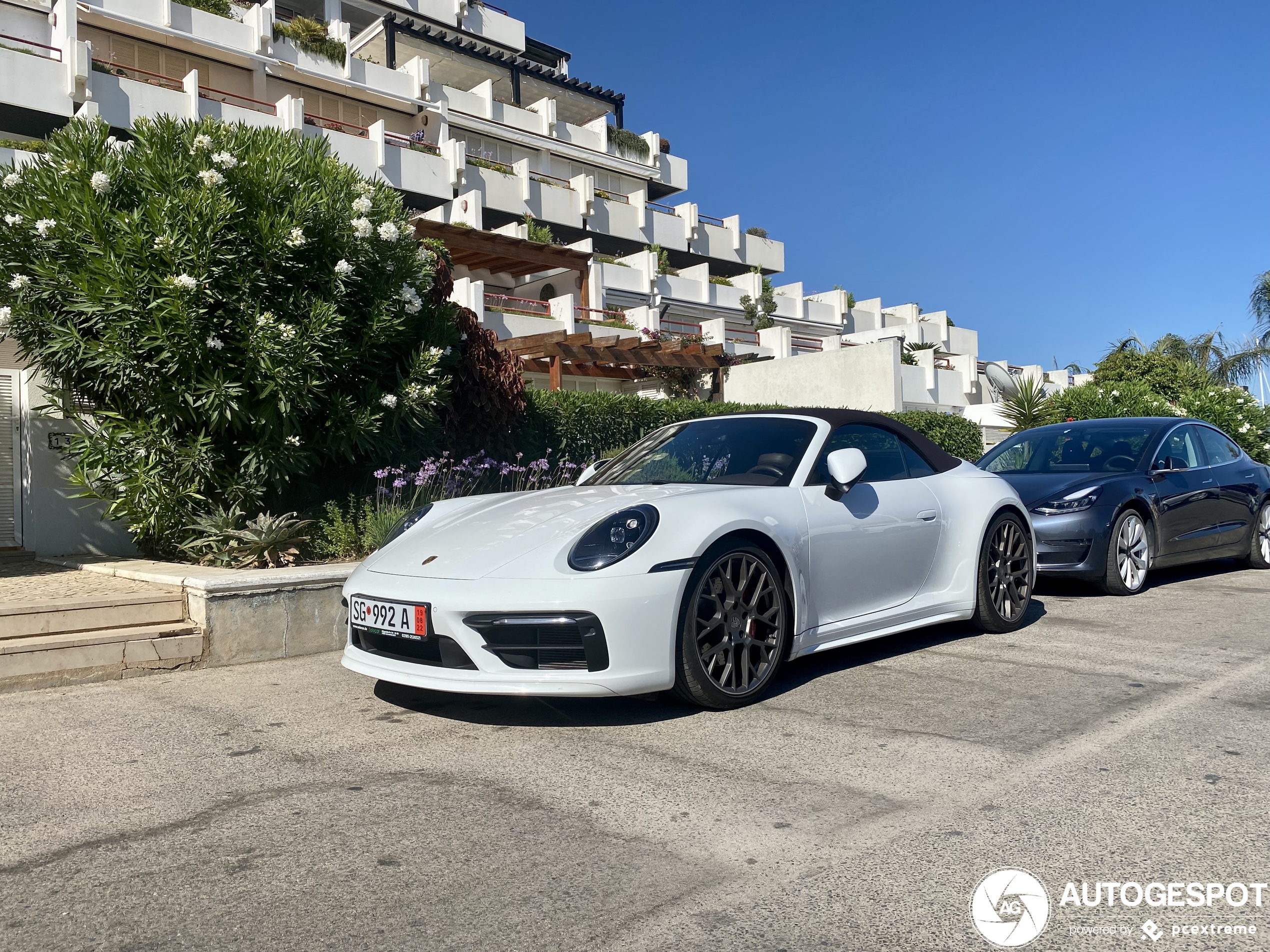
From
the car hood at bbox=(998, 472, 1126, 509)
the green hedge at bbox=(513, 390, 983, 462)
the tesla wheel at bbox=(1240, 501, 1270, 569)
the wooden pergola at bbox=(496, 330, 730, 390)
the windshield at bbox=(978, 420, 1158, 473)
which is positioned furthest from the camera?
the wooden pergola at bbox=(496, 330, 730, 390)

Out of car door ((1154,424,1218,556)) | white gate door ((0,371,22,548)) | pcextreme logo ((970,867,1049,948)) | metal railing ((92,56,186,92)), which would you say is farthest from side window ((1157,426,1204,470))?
metal railing ((92,56,186,92))

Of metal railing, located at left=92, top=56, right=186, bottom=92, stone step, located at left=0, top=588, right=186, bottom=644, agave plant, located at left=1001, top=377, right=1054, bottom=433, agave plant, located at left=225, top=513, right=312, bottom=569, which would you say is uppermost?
metal railing, located at left=92, top=56, right=186, bottom=92

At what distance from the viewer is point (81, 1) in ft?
96.7

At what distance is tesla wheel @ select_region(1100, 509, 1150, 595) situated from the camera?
7.49m

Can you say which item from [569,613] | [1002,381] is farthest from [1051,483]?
[1002,381]

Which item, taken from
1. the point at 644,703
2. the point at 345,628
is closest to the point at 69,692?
the point at 345,628

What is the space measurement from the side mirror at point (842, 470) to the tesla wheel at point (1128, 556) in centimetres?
340

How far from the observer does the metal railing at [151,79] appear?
2892 centimetres

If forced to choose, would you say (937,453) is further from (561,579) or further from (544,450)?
(544,450)

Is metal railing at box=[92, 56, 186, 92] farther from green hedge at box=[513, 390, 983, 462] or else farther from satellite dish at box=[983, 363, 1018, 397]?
satellite dish at box=[983, 363, 1018, 397]

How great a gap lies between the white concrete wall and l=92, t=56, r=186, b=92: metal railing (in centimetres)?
1858

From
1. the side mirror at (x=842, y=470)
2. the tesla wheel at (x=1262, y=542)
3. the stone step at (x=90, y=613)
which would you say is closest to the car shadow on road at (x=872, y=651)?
the side mirror at (x=842, y=470)

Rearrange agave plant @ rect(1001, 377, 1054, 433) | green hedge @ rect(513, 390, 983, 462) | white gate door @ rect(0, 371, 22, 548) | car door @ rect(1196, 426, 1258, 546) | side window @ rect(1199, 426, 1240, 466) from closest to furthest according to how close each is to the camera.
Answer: white gate door @ rect(0, 371, 22, 548) < car door @ rect(1196, 426, 1258, 546) < side window @ rect(1199, 426, 1240, 466) < green hedge @ rect(513, 390, 983, 462) < agave plant @ rect(1001, 377, 1054, 433)

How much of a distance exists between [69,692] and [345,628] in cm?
162
